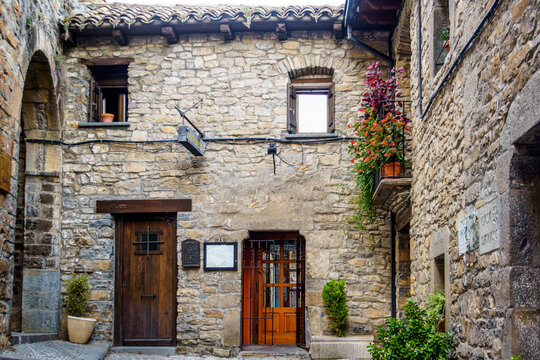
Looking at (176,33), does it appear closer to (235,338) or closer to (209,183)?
(209,183)

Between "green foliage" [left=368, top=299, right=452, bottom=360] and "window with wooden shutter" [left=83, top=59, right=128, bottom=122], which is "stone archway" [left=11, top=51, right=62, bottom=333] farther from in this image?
"green foliage" [left=368, top=299, right=452, bottom=360]

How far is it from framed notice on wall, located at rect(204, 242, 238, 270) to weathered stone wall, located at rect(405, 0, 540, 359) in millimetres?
3290

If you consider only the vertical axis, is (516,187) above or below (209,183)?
below

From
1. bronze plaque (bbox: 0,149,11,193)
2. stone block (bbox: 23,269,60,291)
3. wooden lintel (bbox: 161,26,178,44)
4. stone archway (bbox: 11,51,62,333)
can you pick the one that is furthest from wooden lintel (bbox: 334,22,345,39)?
stone block (bbox: 23,269,60,291)

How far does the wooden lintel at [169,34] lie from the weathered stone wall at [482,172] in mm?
4041

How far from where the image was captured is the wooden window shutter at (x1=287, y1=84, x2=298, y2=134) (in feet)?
31.5

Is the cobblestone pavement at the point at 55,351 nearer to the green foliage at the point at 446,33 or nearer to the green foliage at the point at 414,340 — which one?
the green foliage at the point at 414,340

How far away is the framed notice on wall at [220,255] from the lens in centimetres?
938

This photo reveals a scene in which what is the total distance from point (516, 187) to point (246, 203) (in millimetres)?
5713

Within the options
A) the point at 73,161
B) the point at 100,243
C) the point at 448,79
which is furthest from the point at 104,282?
the point at 448,79

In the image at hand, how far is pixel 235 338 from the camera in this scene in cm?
921

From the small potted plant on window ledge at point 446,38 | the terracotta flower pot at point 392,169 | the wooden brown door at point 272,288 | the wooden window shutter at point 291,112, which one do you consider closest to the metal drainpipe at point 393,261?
the wooden brown door at point 272,288

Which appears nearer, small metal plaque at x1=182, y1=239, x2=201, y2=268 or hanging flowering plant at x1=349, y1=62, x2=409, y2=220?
hanging flowering plant at x1=349, y1=62, x2=409, y2=220

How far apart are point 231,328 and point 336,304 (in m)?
1.47
